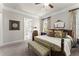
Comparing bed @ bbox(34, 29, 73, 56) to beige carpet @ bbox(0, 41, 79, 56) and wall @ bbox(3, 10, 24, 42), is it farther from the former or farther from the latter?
wall @ bbox(3, 10, 24, 42)

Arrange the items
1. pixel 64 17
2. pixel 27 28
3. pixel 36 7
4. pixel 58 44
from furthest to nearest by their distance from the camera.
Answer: pixel 27 28
pixel 36 7
pixel 64 17
pixel 58 44

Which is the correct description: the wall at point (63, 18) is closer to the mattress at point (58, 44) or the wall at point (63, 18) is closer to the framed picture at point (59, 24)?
the framed picture at point (59, 24)

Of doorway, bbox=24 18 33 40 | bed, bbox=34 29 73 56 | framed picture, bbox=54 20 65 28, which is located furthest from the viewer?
doorway, bbox=24 18 33 40

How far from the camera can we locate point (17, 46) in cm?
190

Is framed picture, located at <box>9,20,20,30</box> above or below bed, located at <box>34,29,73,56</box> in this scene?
above

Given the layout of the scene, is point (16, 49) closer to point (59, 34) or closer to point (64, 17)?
point (59, 34)

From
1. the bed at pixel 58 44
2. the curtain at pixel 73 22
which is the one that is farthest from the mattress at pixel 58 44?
the curtain at pixel 73 22

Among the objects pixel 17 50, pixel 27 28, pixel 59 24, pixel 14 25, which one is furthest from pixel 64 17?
pixel 17 50

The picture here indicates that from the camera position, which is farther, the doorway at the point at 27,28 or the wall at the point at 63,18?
the doorway at the point at 27,28

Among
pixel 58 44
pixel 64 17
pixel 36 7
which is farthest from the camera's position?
pixel 36 7

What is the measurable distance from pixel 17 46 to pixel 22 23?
1.83 ft

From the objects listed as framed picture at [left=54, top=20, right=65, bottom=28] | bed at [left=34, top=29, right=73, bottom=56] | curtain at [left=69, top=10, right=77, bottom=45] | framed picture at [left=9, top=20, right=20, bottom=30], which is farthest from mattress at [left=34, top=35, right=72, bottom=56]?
framed picture at [left=9, top=20, right=20, bottom=30]

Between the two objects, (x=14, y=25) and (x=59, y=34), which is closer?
(x=59, y=34)

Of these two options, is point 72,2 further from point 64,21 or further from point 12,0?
point 12,0
